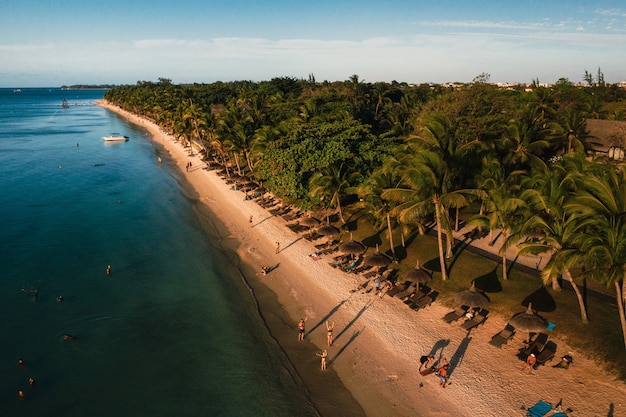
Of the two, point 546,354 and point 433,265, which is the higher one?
point 433,265

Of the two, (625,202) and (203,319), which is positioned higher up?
(625,202)

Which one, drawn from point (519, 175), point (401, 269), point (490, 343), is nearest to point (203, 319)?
point (401, 269)

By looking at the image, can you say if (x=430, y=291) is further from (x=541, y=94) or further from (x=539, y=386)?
(x=541, y=94)

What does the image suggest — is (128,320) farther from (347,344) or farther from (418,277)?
(418,277)

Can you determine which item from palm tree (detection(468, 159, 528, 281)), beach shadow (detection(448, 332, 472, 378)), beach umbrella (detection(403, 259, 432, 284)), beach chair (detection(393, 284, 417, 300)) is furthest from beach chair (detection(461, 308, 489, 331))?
beach chair (detection(393, 284, 417, 300))

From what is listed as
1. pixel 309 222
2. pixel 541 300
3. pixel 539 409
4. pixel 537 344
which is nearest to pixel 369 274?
pixel 309 222

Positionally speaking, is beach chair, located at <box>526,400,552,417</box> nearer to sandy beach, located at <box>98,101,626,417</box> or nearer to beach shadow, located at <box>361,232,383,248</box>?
sandy beach, located at <box>98,101,626,417</box>

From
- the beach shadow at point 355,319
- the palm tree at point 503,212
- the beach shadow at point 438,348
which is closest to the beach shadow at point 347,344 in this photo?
the beach shadow at point 355,319
